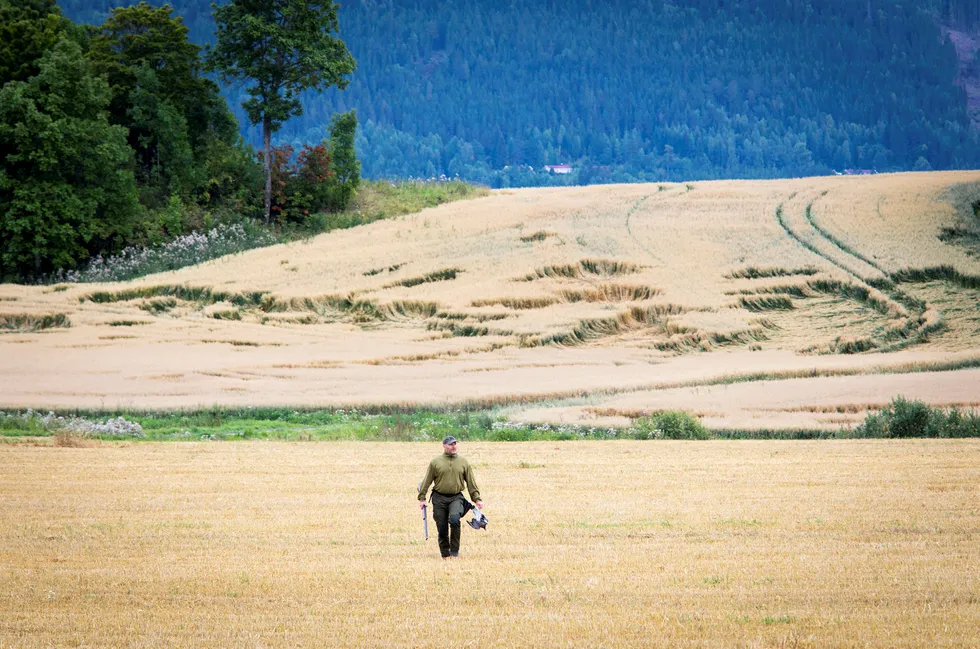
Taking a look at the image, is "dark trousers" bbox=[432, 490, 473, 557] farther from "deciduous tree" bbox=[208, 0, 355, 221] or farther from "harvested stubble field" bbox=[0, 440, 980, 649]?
"deciduous tree" bbox=[208, 0, 355, 221]

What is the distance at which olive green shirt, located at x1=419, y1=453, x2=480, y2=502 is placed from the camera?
53.7 ft

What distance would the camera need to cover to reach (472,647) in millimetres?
12375

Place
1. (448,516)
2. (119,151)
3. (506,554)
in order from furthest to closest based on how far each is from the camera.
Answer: (119,151)
(506,554)
(448,516)

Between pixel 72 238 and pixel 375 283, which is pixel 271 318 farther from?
pixel 72 238

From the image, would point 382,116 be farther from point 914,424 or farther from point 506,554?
point 506,554

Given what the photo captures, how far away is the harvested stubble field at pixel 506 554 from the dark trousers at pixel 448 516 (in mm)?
245

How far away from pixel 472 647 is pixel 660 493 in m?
10.1

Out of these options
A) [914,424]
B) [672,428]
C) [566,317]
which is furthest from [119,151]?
[914,424]

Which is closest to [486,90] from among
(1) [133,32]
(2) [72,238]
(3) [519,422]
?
(1) [133,32]

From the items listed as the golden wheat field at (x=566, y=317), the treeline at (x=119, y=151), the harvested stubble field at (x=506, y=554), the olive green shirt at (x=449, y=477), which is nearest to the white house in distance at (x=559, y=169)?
the golden wheat field at (x=566, y=317)

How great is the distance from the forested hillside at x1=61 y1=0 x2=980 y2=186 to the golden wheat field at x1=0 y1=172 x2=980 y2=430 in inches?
3332

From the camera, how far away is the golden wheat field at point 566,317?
38.8m

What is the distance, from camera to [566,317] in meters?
52.7

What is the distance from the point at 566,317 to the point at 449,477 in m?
36.6
